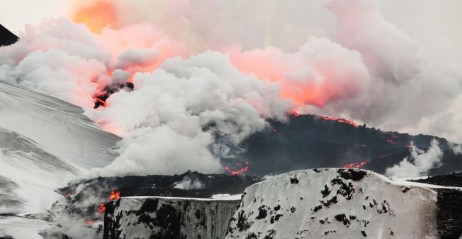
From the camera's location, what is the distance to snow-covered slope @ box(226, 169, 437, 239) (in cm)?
1858

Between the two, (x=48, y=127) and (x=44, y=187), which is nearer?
(x=44, y=187)

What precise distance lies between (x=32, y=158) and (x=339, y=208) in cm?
16535

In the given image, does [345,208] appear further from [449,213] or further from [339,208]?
[449,213]

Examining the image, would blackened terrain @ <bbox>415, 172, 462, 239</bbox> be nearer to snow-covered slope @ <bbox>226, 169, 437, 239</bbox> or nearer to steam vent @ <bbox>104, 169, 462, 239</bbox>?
steam vent @ <bbox>104, 169, 462, 239</bbox>

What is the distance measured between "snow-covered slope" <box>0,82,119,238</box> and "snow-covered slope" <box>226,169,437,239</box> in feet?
348

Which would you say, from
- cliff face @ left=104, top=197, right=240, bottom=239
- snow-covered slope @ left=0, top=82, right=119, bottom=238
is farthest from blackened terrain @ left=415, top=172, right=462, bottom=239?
snow-covered slope @ left=0, top=82, right=119, bottom=238

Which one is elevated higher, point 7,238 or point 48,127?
point 48,127

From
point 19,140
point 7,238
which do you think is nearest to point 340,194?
point 7,238

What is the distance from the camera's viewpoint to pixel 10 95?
199500mm

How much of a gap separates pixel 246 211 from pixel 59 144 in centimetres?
17507

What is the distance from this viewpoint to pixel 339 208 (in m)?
20.1

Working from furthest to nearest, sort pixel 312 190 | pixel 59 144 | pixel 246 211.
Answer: pixel 59 144, pixel 246 211, pixel 312 190

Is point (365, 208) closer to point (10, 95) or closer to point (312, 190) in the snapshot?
point (312, 190)

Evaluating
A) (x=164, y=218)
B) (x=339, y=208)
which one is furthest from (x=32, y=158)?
(x=339, y=208)
